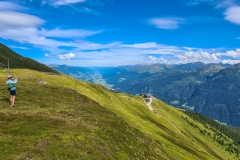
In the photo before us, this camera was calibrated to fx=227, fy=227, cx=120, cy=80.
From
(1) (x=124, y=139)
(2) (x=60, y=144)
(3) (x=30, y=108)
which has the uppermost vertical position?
(3) (x=30, y=108)

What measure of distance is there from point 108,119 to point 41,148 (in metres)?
23.6

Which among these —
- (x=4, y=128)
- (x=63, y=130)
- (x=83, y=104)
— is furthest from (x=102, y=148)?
(x=83, y=104)

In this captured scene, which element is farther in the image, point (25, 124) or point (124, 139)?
point (124, 139)

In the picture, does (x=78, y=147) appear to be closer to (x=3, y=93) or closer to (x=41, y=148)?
(x=41, y=148)

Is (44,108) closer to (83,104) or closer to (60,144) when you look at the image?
(83,104)

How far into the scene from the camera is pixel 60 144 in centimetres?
3078

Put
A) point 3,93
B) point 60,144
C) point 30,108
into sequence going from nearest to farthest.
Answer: point 60,144
point 30,108
point 3,93

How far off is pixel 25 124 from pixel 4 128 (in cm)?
327

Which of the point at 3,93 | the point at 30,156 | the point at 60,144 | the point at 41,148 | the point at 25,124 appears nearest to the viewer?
the point at 30,156

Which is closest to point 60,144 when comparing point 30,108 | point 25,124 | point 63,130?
point 63,130

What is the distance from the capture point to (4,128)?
1251 inches

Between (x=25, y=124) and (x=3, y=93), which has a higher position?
(x=3, y=93)

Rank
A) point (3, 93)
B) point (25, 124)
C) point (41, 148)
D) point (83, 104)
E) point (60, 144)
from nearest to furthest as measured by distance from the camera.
Result: point (41, 148) < point (60, 144) < point (25, 124) < point (3, 93) < point (83, 104)

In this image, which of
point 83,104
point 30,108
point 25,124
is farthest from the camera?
point 83,104
